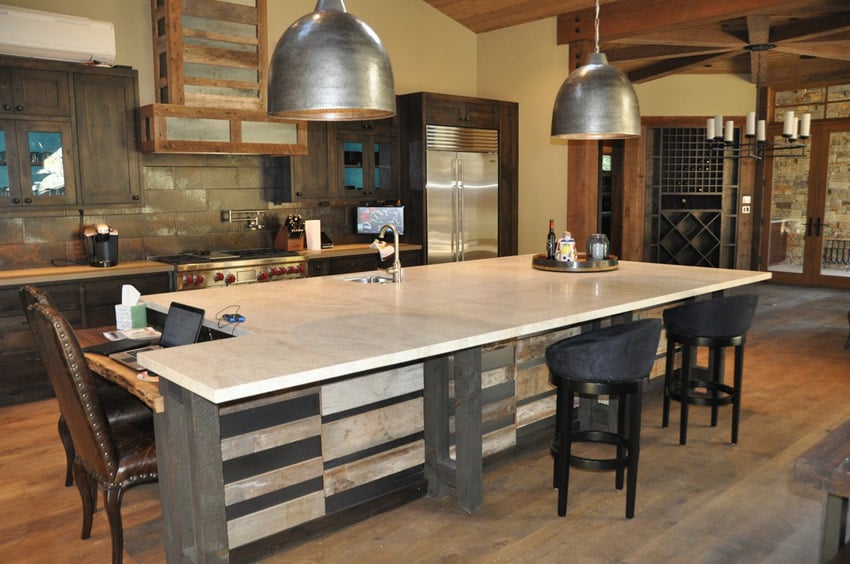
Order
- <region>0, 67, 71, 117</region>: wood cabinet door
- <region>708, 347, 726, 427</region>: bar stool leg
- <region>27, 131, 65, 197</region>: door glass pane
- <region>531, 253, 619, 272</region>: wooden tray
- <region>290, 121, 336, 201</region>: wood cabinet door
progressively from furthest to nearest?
<region>290, 121, 336, 201</region>: wood cabinet door < <region>27, 131, 65, 197</region>: door glass pane < <region>0, 67, 71, 117</region>: wood cabinet door < <region>531, 253, 619, 272</region>: wooden tray < <region>708, 347, 726, 427</region>: bar stool leg

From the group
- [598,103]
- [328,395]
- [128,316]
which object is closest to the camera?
[328,395]

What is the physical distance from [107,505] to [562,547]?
1761 mm

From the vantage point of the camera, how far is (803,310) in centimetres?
A: 800

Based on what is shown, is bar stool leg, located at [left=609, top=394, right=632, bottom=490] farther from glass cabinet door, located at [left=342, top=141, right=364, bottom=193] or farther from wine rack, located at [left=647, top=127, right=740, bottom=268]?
wine rack, located at [left=647, top=127, right=740, bottom=268]

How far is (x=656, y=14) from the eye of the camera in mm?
6133

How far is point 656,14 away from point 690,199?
443 cm

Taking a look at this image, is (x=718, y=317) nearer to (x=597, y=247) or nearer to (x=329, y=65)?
(x=597, y=247)

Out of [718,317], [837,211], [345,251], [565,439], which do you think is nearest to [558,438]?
[565,439]

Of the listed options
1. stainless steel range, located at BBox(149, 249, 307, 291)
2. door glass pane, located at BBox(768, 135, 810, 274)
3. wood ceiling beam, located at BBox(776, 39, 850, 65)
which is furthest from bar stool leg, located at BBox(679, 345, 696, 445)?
door glass pane, located at BBox(768, 135, 810, 274)

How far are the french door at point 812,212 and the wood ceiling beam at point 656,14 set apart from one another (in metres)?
4.09

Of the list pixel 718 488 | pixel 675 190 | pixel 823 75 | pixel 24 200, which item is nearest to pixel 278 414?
pixel 718 488

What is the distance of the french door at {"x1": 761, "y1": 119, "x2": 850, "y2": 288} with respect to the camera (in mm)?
9555

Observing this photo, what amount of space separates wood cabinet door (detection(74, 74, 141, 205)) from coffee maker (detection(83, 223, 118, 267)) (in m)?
0.24

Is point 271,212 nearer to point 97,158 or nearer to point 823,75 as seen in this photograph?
point 97,158
